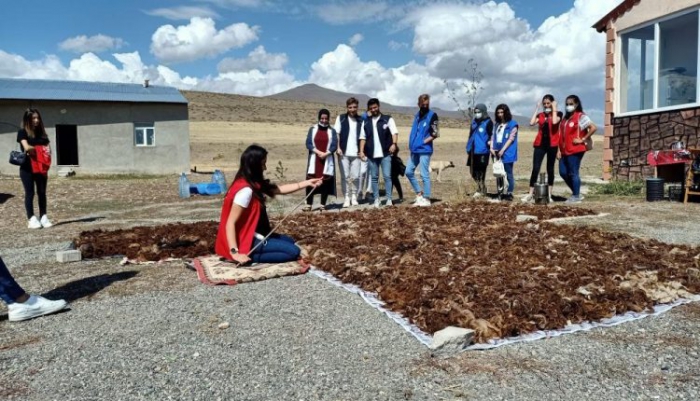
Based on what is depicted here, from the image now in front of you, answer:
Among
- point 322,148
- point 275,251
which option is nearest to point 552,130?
point 322,148

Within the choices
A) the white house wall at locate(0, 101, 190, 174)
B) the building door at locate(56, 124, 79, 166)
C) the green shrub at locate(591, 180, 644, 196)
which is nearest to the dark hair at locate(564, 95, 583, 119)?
the green shrub at locate(591, 180, 644, 196)

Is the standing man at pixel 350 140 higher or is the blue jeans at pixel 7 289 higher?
the standing man at pixel 350 140

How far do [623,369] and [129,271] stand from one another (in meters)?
4.76

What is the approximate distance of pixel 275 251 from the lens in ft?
20.0

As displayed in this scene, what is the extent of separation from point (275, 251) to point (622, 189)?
902 cm

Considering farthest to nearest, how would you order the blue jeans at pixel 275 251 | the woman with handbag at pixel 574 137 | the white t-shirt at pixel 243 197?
the woman with handbag at pixel 574 137
the blue jeans at pixel 275 251
the white t-shirt at pixel 243 197

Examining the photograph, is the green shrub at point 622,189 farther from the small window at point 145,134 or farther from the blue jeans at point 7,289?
the small window at point 145,134

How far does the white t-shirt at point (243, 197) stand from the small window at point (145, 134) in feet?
72.7

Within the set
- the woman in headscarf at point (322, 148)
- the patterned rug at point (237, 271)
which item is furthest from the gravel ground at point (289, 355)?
the woman in headscarf at point (322, 148)

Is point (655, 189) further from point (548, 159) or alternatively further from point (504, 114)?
point (504, 114)

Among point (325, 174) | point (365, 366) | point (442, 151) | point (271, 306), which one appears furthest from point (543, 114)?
point (442, 151)

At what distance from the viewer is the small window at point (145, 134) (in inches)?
1034

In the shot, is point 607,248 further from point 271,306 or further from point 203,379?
point 203,379

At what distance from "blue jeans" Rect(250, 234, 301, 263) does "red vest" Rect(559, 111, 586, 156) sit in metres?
6.13
